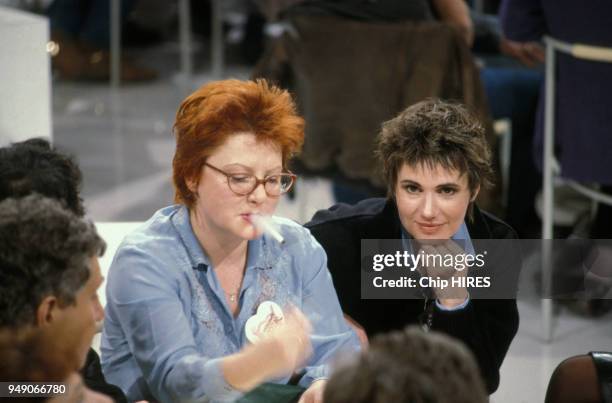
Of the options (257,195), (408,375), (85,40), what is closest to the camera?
(408,375)

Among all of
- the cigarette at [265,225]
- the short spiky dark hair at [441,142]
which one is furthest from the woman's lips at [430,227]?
the cigarette at [265,225]

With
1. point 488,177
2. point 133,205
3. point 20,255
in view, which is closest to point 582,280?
point 488,177

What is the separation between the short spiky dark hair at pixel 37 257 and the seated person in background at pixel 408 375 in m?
0.55

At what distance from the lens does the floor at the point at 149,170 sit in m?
3.51

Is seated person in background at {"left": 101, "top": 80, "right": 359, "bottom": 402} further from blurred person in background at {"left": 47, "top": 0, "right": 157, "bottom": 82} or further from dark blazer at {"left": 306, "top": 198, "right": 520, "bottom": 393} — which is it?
blurred person in background at {"left": 47, "top": 0, "right": 157, "bottom": 82}

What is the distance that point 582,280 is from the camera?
3928 millimetres

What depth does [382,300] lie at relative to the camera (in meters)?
2.44

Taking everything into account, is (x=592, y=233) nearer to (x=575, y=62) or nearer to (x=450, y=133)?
(x=575, y=62)

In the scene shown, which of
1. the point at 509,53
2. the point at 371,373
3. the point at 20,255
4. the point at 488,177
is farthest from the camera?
the point at 509,53

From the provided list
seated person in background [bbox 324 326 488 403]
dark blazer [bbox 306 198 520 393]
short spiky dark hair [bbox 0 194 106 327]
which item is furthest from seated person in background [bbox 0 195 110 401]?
A: dark blazer [bbox 306 198 520 393]

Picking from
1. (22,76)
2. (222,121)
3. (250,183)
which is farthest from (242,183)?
(22,76)

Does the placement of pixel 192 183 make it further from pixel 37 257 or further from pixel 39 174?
pixel 37 257

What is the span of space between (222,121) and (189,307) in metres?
0.36

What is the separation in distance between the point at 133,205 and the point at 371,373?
373 centimetres
